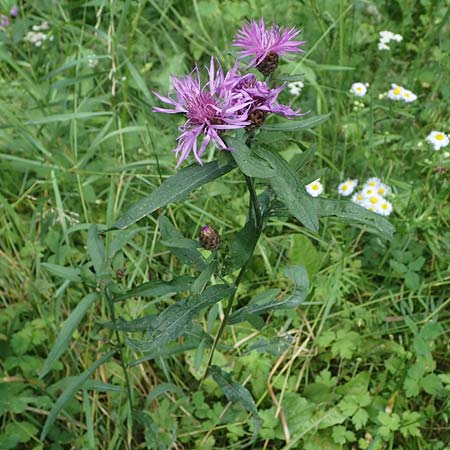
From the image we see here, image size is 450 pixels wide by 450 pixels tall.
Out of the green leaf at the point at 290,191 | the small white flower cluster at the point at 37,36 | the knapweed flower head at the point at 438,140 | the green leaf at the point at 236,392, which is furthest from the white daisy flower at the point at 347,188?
the small white flower cluster at the point at 37,36

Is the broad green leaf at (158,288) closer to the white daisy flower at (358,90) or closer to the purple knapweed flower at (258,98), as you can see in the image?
the purple knapweed flower at (258,98)

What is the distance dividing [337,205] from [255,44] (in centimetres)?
30

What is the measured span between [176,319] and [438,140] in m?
1.22

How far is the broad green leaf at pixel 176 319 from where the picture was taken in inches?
42.7

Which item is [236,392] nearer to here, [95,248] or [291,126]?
[95,248]

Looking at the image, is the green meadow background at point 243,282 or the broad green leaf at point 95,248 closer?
the broad green leaf at point 95,248

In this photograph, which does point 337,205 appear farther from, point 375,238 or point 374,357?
point 375,238

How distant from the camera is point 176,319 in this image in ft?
3.59

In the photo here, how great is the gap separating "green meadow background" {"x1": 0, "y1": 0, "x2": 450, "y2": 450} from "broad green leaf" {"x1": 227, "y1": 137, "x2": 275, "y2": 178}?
427 mm

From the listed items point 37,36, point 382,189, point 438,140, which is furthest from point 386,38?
point 37,36

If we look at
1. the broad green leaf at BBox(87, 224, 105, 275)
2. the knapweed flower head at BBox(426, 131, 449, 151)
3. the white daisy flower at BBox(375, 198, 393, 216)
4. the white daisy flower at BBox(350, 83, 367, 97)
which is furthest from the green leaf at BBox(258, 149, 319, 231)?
the white daisy flower at BBox(350, 83, 367, 97)

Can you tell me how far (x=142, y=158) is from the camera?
2.07 metres

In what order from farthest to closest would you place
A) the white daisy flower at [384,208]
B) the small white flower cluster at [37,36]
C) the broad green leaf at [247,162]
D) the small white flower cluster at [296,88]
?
the small white flower cluster at [37,36] → the small white flower cluster at [296,88] → the white daisy flower at [384,208] → the broad green leaf at [247,162]

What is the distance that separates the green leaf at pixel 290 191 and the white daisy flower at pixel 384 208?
101cm
